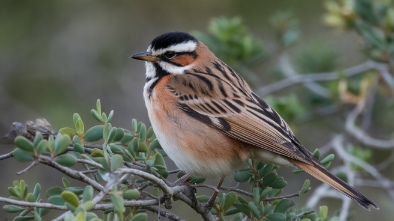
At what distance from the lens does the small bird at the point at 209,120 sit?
492 centimetres

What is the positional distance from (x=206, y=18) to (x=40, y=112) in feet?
8.40

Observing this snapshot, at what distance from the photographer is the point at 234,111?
5355 mm

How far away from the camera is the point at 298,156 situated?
4.85 m

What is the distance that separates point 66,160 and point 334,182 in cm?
203

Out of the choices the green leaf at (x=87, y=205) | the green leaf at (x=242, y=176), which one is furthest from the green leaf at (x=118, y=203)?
the green leaf at (x=242, y=176)

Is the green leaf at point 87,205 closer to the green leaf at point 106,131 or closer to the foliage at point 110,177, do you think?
the foliage at point 110,177

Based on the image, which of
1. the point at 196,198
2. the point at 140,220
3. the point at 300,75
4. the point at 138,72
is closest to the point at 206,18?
the point at 138,72

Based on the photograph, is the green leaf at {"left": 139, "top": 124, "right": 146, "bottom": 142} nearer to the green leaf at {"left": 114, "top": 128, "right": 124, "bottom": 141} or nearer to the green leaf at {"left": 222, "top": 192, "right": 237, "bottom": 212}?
the green leaf at {"left": 114, "top": 128, "right": 124, "bottom": 141}

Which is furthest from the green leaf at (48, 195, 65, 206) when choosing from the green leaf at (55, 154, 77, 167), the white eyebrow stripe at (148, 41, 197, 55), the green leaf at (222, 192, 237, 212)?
the white eyebrow stripe at (148, 41, 197, 55)

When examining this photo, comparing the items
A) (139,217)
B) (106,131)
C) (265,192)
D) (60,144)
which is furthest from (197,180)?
(60,144)

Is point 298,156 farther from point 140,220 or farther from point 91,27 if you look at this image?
point 91,27

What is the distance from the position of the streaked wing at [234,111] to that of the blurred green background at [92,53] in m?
1.98

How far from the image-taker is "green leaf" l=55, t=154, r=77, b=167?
10.8 ft

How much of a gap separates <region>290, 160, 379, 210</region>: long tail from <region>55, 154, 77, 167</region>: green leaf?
1940 millimetres
